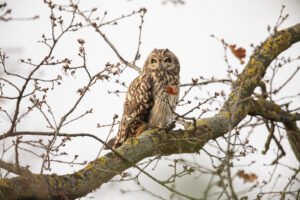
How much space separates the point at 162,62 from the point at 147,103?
1.01 m

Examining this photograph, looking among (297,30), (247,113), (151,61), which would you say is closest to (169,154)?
(247,113)

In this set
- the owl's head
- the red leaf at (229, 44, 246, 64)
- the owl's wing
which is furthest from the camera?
the owl's head

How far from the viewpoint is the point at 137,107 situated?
538 cm

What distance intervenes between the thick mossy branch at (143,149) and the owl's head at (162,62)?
Answer: 150cm

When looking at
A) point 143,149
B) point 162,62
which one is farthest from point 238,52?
point 162,62

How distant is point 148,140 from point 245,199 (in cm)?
117

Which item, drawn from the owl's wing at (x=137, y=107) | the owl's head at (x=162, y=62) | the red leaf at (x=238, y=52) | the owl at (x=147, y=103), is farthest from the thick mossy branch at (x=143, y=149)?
the owl's head at (x=162, y=62)

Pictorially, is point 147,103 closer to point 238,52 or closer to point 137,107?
point 137,107

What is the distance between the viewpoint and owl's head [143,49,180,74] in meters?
6.03

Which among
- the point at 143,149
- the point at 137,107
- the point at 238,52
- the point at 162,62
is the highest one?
the point at 162,62

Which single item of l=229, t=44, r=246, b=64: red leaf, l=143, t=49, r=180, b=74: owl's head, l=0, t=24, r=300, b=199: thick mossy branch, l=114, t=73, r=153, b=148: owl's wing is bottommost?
l=0, t=24, r=300, b=199: thick mossy branch

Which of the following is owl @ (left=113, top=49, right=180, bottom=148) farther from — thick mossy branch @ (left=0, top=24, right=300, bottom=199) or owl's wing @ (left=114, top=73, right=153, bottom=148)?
thick mossy branch @ (left=0, top=24, right=300, bottom=199)

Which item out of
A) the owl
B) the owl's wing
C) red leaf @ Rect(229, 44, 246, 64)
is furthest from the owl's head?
red leaf @ Rect(229, 44, 246, 64)

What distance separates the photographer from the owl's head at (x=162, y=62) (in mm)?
6027
